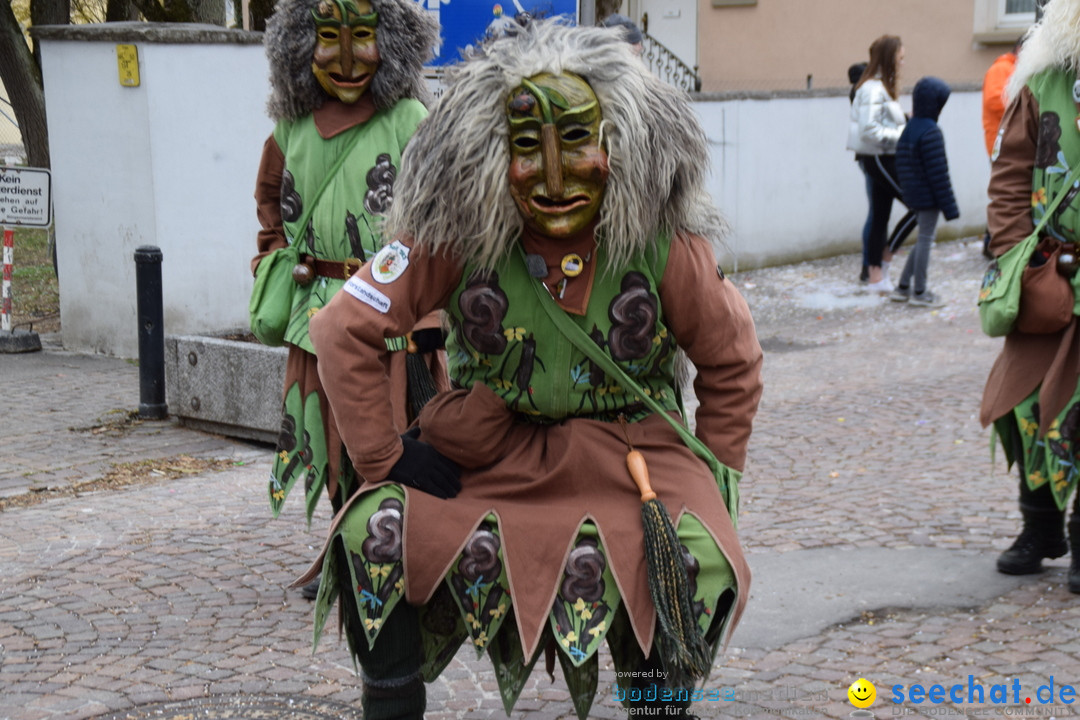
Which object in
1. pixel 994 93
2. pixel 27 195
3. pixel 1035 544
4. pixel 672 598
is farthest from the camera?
pixel 994 93

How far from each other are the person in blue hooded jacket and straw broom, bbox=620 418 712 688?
820 centimetres

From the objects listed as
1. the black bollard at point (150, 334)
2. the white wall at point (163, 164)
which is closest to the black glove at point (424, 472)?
the black bollard at point (150, 334)

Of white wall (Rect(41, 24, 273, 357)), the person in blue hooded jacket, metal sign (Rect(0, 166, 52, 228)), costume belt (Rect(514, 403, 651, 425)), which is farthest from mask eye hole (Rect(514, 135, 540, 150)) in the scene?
the person in blue hooded jacket

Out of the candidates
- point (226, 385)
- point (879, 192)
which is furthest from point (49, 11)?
point (879, 192)

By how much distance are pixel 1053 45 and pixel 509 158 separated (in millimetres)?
2232

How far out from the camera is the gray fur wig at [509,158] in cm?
298

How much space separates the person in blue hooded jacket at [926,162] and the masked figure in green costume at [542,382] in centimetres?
788

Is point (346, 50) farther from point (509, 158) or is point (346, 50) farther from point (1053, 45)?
point (1053, 45)

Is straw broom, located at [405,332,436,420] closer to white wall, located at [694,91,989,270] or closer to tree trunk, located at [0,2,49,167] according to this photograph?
white wall, located at [694,91,989,270]

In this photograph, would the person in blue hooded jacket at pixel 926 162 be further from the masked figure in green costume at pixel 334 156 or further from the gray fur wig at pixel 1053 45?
the masked figure in green costume at pixel 334 156

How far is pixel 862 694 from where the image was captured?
149 inches

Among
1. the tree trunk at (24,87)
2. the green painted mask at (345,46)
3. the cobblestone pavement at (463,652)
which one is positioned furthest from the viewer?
the tree trunk at (24,87)

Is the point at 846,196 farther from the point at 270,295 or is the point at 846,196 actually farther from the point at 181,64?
the point at 270,295

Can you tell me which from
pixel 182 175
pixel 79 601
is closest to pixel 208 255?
pixel 182 175
